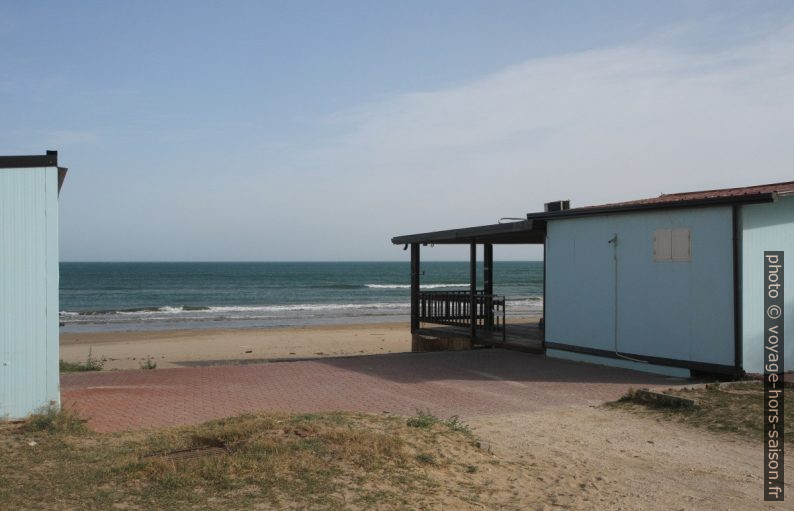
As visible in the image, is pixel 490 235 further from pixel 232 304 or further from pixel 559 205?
pixel 232 304

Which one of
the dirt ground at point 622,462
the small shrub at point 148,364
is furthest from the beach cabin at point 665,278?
the small shrub at point 148,364

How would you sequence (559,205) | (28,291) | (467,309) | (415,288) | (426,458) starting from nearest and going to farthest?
1. (426,458)
2. (28,291)
3. (559,205)
4. (467,309)
5. (415,288)

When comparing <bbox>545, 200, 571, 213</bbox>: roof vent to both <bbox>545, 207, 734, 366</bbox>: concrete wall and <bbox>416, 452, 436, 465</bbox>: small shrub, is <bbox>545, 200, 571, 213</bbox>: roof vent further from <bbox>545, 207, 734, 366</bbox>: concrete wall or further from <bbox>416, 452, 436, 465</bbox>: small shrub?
<bbox>416, 452, 436, 465</bbox>: small shrub

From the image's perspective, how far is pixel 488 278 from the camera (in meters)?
17.1

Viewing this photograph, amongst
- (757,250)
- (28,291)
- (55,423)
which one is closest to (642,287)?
(757,250)

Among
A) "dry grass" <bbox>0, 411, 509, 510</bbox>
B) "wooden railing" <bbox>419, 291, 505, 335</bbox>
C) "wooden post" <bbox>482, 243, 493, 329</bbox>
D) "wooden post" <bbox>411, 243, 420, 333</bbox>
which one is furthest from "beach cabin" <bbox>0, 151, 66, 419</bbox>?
"wooden post" <bbox>411, 243, 420, 333</bbox>

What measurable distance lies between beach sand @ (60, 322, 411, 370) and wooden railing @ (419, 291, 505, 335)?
3420 millimetres

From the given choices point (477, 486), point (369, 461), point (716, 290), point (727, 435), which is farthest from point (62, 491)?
point (716, 290)

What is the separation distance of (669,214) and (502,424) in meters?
5.03

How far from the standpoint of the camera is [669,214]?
10852mm

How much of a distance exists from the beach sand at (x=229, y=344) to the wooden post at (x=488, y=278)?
4.50m

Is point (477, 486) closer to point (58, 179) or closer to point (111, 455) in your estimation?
point (111, 455)

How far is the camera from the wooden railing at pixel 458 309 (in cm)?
1566

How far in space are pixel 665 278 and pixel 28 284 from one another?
8708mm
